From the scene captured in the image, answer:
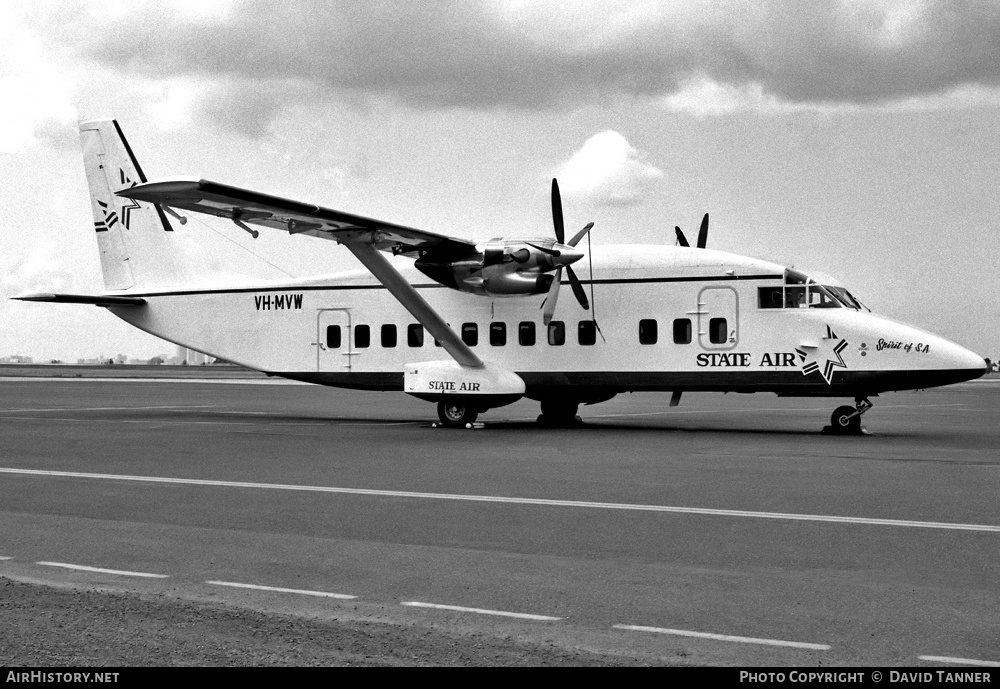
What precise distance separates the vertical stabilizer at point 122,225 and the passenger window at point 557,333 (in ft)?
36.8

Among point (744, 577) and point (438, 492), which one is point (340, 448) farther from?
point (744, 577)

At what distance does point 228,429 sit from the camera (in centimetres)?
2319

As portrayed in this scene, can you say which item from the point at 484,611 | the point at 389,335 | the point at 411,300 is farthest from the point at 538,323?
the point at 484,611

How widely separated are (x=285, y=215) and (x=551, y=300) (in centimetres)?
613

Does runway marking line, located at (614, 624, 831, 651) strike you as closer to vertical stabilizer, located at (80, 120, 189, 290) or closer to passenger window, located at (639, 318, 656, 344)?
passenger window, located at (639, 318, 656, 344)

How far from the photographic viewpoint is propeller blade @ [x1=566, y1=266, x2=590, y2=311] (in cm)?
2395

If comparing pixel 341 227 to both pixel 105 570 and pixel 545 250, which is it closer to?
pixel 545 250

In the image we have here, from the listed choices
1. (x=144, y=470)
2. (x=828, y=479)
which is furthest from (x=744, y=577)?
(x=144, y=470)

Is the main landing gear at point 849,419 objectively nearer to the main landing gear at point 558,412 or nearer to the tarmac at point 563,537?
the tarmac at point 563,537

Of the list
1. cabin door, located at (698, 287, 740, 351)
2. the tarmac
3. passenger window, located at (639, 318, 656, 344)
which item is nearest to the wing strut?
passenger window, located at (639, 318, 656, 344)

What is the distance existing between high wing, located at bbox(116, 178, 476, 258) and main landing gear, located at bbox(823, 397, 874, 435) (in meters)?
8.86

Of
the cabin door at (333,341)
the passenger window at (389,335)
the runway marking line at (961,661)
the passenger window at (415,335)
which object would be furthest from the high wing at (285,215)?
the runway marking line at (961,661)

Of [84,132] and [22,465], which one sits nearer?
[22,465]
